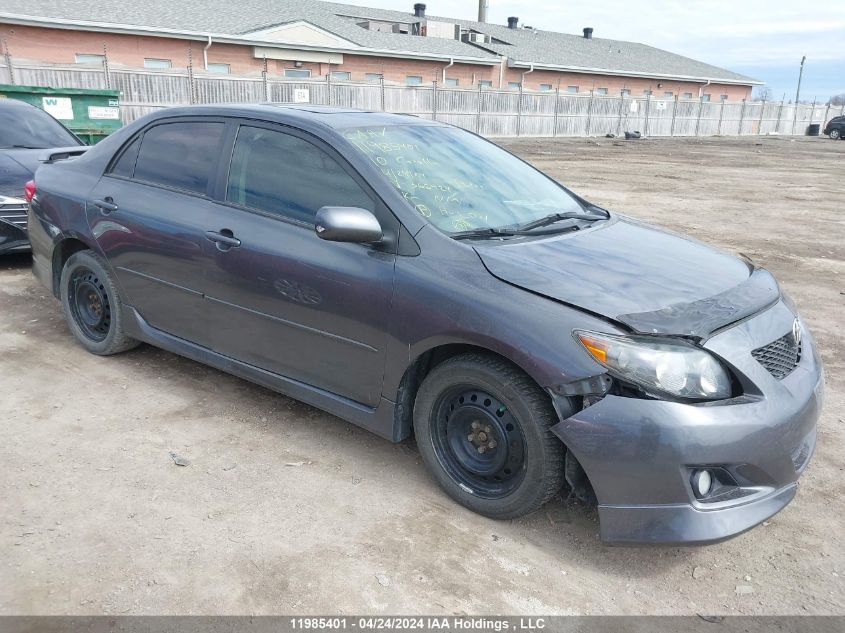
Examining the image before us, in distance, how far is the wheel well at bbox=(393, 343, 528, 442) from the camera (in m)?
3.11

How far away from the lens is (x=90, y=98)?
13.7m

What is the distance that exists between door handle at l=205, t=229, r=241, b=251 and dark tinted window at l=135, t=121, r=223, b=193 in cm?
34

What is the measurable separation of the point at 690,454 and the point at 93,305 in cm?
399

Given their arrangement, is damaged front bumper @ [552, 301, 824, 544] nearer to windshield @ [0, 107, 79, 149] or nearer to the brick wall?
windshield @ [0, 107, 79, 149]

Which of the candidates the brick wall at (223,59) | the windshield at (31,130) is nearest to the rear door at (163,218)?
the windshield at (31,130)

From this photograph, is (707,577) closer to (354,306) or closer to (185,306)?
(354,306)

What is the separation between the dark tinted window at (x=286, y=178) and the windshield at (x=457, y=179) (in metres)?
0.18

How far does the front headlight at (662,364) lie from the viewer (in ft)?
8.50

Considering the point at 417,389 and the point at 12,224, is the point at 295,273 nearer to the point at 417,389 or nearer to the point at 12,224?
the point at 417,389

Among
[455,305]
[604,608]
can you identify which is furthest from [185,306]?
[604,608]

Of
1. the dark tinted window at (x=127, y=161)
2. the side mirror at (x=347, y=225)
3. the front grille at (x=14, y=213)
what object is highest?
the dark tinted window at (x=127, y=161)

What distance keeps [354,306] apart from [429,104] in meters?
27.2

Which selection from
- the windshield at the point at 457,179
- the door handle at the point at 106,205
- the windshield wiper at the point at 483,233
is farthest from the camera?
the door handle at the point at 106,205

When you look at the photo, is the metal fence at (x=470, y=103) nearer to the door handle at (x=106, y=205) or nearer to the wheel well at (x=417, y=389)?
the door handle at (x=106, y=205)
